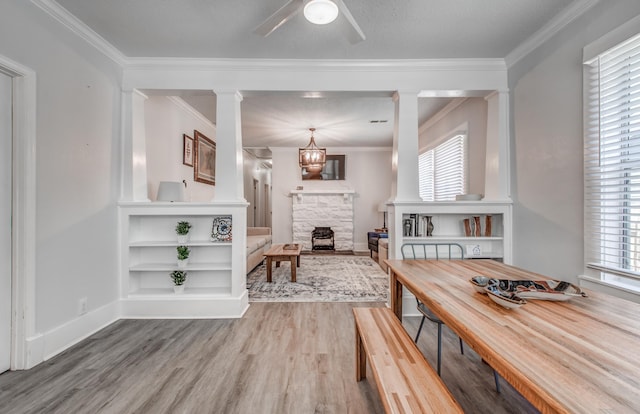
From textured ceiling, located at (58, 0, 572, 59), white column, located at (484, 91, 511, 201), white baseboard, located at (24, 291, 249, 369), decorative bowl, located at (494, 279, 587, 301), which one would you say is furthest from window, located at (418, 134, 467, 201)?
white baseboard, located at (24, 291, 249, 369)

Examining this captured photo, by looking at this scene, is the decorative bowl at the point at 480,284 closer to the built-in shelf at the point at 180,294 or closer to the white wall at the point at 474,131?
the built-in shelf at the point at 180,294

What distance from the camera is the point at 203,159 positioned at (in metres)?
4.66

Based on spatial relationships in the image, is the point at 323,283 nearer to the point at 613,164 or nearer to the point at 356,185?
the point at 613,164

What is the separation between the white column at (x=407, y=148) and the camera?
9.68 feet

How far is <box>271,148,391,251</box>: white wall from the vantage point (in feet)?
22.5

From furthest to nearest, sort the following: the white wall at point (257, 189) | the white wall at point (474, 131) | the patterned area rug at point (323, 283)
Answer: the white wall at point (257, 189)
the white wall at point (474, 131)
the patterned area rug at point (323, 283)

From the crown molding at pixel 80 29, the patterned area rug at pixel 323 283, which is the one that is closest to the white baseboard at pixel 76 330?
the patterned area rug at pixel 323 283

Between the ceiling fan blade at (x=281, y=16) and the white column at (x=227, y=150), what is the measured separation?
1178 millimetres

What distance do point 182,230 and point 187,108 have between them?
87.5 inches

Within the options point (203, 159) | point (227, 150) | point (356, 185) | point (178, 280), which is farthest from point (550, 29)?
point (356, 185)

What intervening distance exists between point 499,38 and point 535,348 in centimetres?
281

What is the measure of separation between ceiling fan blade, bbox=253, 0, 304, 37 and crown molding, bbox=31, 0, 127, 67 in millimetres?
1631

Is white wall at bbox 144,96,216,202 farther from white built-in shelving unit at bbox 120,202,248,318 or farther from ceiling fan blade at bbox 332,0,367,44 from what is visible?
ceiling fan blade at bbox 332,0,367,44

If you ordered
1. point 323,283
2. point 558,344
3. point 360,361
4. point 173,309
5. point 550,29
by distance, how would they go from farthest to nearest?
point 323,283 < point 173,309 < point 550,29 < point 360,361 < point 558,344
